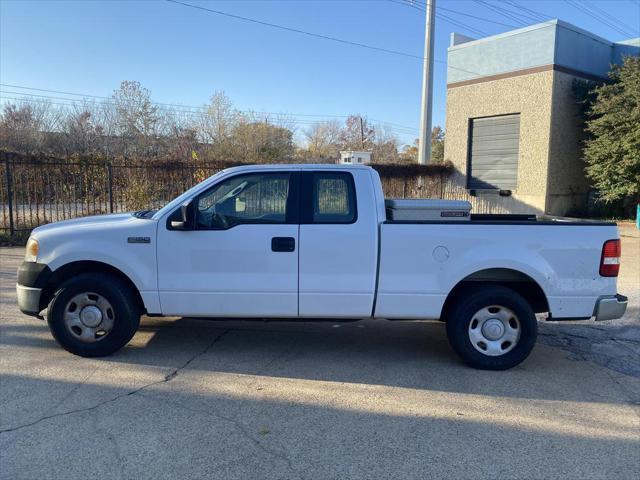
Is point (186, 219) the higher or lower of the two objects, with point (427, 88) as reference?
lower

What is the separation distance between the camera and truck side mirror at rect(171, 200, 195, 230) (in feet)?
16.3

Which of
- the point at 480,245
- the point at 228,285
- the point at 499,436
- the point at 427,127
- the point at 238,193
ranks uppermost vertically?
the point at 427,127

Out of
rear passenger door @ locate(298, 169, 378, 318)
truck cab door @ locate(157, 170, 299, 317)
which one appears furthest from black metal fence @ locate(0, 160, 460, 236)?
rear passenger door @ locate(298, 169, 378, 318)

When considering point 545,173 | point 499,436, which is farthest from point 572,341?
point 545,173

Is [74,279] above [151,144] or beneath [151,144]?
beneath

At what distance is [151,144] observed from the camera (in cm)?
3841

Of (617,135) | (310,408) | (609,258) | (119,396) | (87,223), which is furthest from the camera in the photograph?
(617,135)

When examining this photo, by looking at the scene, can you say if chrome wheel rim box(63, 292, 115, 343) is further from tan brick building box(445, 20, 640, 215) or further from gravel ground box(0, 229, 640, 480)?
tan brick building box(445, 20, 640, 215)

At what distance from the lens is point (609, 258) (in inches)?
192

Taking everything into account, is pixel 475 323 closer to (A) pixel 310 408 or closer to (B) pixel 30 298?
(A) pixel 310 408

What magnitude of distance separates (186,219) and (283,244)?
965mm

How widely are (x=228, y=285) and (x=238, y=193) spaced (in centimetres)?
92

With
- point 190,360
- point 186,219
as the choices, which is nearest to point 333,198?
point 186,219

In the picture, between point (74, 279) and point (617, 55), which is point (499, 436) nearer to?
point (74, 279)
